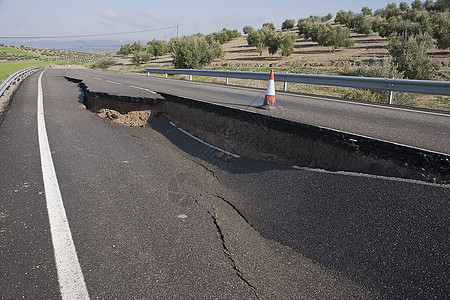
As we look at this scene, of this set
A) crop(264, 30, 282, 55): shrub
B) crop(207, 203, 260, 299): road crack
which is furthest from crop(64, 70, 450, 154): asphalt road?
crop(264, 30, 282, 55): shrub

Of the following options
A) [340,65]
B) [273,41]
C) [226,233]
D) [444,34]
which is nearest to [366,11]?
[273,41]

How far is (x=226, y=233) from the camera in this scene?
3670 millimetres

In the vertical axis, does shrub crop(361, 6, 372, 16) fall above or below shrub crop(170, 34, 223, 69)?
above

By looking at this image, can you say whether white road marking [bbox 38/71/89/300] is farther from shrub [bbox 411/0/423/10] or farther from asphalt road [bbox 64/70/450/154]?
shrub [bbox 411/0/423/10]

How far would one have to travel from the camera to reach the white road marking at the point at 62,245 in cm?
262

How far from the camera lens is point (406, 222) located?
3344 mm

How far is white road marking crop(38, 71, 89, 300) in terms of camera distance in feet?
8.61

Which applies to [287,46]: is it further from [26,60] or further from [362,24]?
[26,60]

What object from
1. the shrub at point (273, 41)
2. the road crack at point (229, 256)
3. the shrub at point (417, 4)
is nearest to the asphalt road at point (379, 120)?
the road crack at point (229, 256)

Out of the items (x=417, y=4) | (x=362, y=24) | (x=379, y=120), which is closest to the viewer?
(x=379, y=120)

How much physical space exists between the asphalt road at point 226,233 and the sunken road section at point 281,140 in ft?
1.67

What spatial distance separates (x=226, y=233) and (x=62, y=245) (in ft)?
5.35

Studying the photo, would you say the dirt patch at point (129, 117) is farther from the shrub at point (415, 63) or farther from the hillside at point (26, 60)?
the hillside at point (26, 60)

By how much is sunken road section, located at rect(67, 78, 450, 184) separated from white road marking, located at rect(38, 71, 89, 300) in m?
3.42
